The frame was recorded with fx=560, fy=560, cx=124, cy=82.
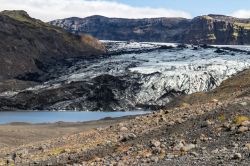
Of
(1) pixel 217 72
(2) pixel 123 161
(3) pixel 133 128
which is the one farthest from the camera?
(1) pixel 217 72

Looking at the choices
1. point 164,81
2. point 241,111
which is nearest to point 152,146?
point 241,111

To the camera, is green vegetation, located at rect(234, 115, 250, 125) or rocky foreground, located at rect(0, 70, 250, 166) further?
green vegetation, located at rect(234, 115, 250, 125)

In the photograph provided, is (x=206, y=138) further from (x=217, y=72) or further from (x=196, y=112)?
(x=217, y=72)

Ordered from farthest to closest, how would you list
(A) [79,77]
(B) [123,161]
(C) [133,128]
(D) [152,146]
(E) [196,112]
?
(A) [79,77]
(C) [133,128]
(E) [196,112]
(D) [152,146]
(B) [123,161]

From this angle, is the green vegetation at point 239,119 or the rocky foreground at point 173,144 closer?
the rocky foreground at point 173,144

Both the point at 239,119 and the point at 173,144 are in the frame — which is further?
the point at 239,119

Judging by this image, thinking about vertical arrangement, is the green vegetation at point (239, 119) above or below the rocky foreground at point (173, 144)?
above

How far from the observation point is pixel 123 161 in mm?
19359

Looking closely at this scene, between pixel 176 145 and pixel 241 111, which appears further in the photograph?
pixel 241 111

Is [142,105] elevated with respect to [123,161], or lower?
lower

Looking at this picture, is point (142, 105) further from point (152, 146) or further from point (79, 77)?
point (152, 146)

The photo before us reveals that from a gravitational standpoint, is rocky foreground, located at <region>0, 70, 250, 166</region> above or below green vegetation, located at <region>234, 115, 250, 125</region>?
below

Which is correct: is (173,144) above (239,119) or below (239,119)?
below

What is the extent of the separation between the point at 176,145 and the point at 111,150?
12.8ft
